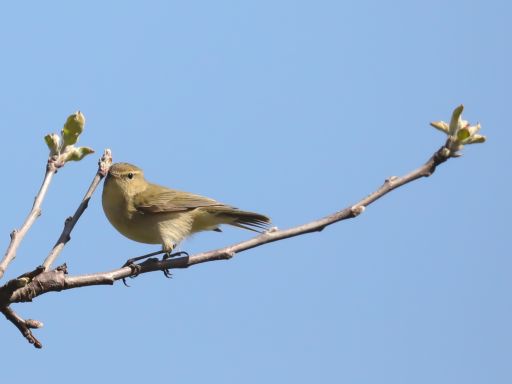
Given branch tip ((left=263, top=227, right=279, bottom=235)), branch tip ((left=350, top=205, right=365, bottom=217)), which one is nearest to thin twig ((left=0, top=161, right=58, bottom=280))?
branch tip ((left=263, top=227, right=279, bottom=235))

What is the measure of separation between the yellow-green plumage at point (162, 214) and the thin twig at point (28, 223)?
9.20 feet

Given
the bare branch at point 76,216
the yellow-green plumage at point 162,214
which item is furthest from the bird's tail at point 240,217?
the bare branch at point 76,216

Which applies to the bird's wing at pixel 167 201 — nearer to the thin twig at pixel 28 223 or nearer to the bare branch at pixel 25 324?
the thin twig at pixel 28 223

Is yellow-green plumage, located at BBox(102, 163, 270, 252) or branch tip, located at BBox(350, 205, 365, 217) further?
yellow-green plumage, located at BBox(102, 163, 270, 252)

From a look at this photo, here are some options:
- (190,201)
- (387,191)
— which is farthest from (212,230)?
(387,191)

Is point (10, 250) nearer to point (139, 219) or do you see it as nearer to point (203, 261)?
point (203, 261)

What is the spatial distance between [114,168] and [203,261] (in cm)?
414

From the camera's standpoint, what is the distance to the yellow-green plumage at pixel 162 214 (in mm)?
6672

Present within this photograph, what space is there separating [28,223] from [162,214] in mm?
3072

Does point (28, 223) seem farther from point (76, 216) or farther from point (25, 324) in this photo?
point (25, 324)

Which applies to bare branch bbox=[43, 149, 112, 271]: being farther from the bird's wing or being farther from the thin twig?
the bird's wing

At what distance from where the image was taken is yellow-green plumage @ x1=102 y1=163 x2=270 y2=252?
667cm

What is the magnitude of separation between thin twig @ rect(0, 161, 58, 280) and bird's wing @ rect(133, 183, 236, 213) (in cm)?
288

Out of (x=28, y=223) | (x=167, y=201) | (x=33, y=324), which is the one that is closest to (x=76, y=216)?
(x=28, y=223)
